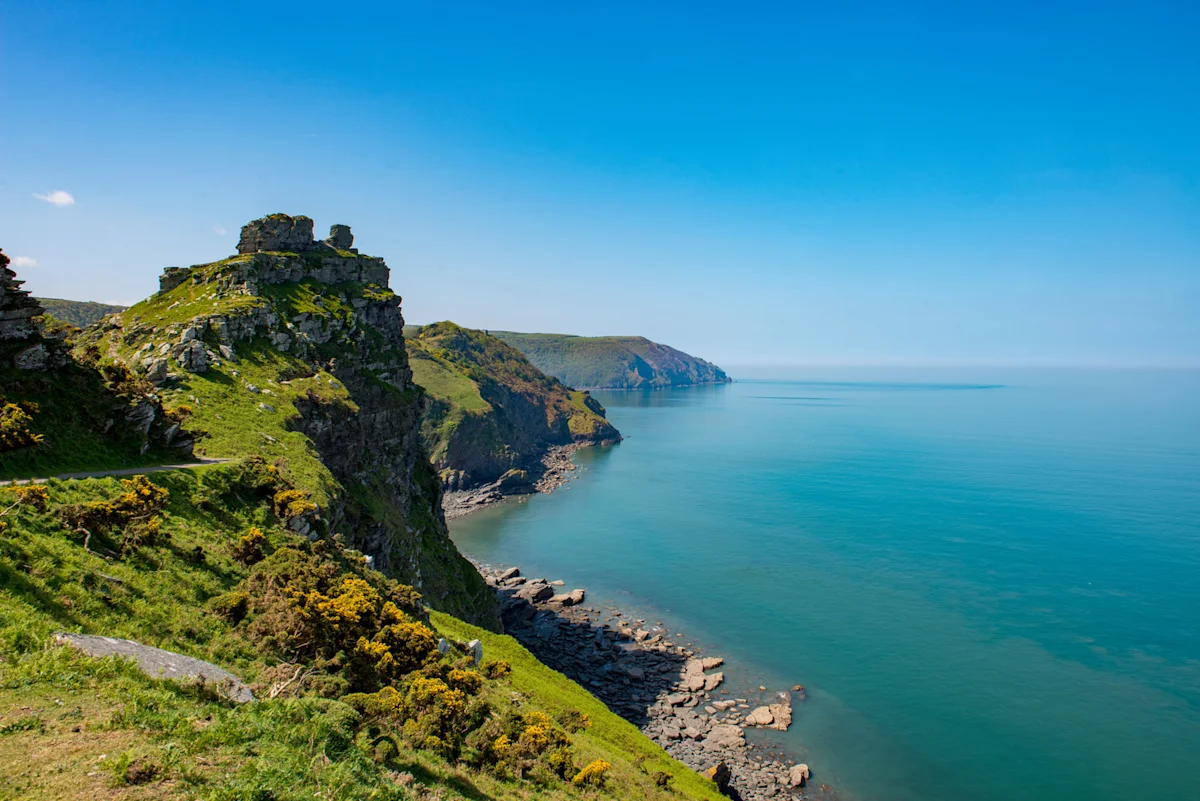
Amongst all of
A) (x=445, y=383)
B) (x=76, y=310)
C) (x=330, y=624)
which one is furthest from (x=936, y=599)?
(x=76, y=310)

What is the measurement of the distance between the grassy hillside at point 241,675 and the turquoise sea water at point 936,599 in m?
30.3

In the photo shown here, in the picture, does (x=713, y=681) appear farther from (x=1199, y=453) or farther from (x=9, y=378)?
(x=1199, y=453)

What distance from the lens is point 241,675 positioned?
815 inches

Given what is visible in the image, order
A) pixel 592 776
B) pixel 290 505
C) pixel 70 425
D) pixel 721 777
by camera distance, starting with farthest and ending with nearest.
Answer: pixel 721 777 < pixel 290 505 < pixel 70 425 < pixel 592 776

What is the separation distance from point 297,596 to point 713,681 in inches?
1813

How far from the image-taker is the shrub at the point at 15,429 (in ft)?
90.8

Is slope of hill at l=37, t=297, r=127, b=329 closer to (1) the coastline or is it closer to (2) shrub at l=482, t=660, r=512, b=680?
(1) the coastline

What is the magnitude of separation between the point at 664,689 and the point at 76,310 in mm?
193907

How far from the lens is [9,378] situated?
101 ft

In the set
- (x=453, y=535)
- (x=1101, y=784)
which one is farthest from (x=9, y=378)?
(x=453, y=535)

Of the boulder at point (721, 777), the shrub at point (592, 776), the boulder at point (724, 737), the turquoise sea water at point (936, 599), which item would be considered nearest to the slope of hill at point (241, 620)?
the shrub at point (592, 776)

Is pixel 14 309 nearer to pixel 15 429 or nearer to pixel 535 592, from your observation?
pixel 15 429

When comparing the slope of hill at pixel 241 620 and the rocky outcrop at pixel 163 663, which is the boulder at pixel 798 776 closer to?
the slope of hill at pixel 241 620

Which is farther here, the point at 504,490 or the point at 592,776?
the point at 504,490
